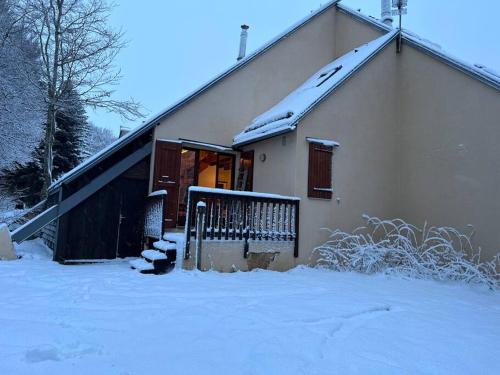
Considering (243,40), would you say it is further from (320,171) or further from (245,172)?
(320,171)

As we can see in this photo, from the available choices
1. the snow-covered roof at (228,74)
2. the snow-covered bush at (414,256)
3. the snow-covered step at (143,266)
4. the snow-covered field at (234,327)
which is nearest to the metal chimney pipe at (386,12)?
the snow-covered roof at (228,74)

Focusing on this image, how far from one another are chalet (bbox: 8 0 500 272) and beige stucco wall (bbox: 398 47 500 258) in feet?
0.08

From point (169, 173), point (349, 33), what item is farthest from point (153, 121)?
point (349, 33)

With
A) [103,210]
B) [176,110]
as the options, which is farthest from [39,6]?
[103,210]

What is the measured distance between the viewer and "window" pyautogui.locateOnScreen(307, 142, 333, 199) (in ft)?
26.0

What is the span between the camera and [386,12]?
12.1 metres

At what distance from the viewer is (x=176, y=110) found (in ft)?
29.4

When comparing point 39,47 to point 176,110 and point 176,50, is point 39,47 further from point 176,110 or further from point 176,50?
point 176,50

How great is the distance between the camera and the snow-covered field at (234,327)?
8.21 ft

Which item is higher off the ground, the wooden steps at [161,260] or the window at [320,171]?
the window at [320,171]

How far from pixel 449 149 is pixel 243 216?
4.57m

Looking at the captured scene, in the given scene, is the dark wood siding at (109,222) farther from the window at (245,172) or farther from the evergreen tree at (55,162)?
the evergreen tree at (55,162)

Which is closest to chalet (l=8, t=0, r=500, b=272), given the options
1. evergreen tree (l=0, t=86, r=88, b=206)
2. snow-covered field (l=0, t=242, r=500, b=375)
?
snow-covered field (l=0, t=242, r=500, b=375)

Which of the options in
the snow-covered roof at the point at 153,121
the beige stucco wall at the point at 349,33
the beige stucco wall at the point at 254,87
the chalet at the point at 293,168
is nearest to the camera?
the chalet at the point at 293,168
